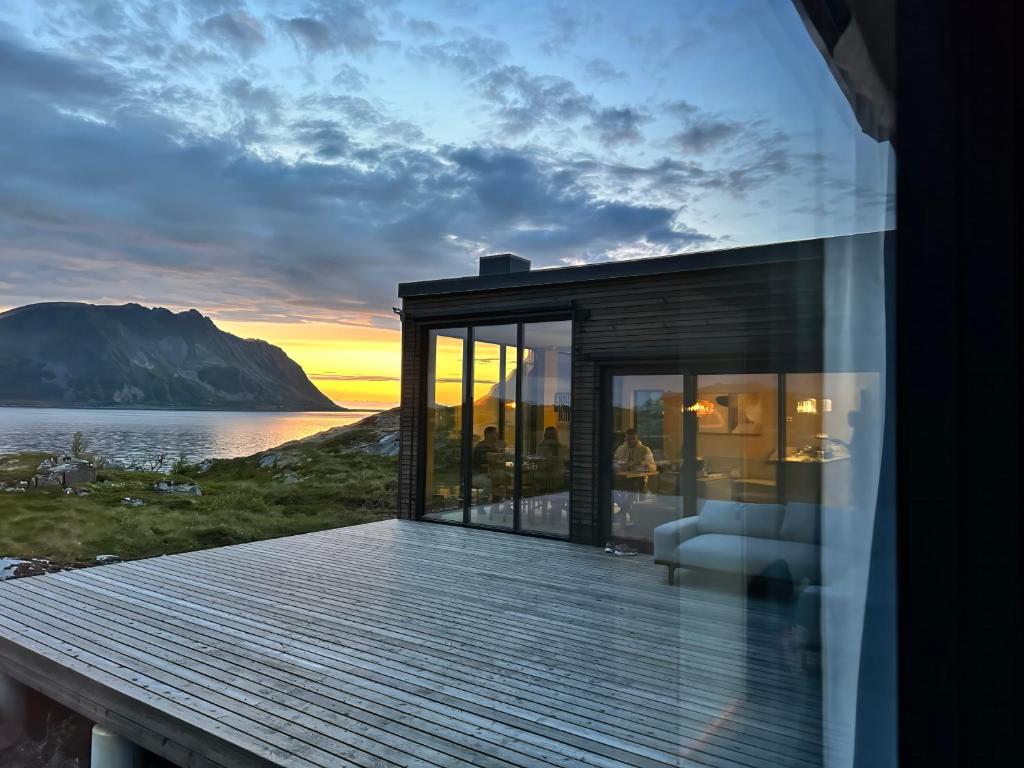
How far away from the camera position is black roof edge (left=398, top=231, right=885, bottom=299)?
89 cm

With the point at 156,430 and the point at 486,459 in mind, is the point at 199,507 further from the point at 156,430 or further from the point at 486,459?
the point at 486,459

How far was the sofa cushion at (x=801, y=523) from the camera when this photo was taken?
0.87 m

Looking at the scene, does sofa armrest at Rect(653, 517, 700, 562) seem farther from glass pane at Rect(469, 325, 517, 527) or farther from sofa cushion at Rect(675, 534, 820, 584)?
glass pane at Rect(469, 325, 517, 527)

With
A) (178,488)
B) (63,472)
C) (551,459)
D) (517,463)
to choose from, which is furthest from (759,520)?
(178,488)

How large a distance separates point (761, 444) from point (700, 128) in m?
0.50

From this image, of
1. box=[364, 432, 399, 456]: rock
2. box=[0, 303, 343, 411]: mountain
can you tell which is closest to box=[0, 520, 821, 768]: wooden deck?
box=[364, 432, 399, 456]: rock

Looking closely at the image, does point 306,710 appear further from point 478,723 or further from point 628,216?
point 628,216

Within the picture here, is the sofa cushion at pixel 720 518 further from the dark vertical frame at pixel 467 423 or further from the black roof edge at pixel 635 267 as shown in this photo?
the dark vertical frame at pixel 467 423

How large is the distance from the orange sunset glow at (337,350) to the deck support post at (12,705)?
8662mm

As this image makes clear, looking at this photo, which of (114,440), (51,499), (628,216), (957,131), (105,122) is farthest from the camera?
(114,440)

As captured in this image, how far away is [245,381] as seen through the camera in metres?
19.5

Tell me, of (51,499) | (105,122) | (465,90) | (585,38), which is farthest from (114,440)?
(585,38)

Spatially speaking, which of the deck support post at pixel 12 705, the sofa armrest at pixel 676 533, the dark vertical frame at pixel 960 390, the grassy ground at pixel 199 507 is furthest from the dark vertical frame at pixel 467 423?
the dark vertical frame at pixel 960 390

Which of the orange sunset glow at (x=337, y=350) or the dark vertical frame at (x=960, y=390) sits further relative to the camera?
the orange sunset glow at (x=337, y=350)
